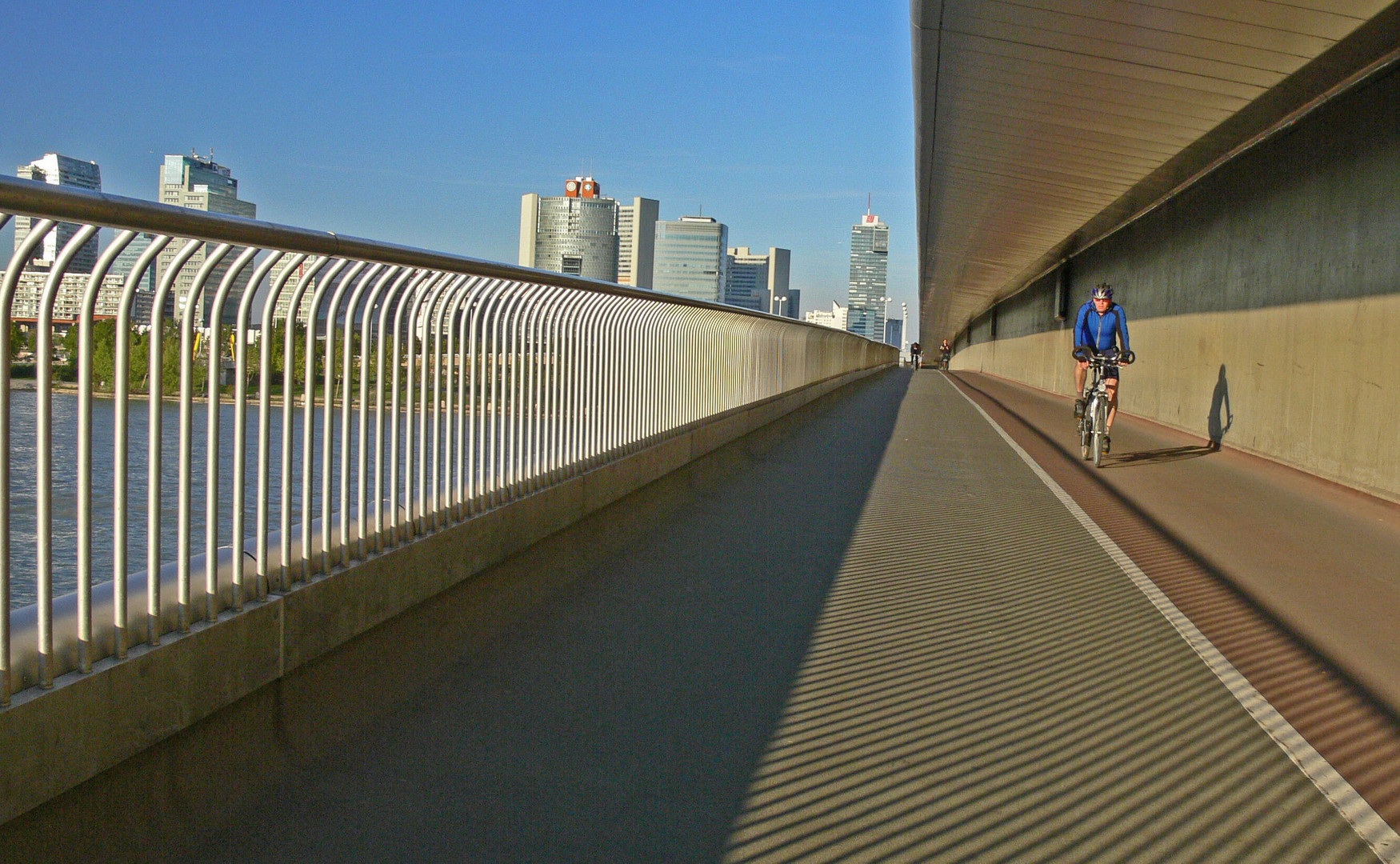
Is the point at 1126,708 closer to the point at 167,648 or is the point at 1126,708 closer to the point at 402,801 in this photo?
the point at 402,801

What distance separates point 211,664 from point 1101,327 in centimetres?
1064

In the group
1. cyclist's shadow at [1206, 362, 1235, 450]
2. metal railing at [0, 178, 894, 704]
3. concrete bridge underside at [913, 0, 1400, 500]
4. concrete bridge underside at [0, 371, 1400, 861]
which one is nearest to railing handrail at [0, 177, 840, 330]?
metal railing at [0, 178, 894, 704]

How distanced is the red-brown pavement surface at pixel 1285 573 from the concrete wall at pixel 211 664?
10.8 feet

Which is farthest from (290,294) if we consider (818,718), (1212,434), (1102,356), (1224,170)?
(1224,170)

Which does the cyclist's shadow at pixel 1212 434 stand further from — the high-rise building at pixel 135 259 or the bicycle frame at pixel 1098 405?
the high-rise building at pixel 135 259

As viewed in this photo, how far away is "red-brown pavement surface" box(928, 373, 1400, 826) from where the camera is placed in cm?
425

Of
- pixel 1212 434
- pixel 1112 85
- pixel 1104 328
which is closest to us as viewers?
pixel 1112 85

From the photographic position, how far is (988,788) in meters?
3.43

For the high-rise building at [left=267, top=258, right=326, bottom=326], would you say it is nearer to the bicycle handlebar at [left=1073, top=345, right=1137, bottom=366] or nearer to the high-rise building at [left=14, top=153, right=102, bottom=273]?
the high-rise building at [left=14, top=153, right=102, bottom=273]

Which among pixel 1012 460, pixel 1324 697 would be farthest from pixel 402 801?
pixel 1012 460

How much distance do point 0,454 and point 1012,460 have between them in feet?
37.2

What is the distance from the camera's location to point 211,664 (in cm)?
367

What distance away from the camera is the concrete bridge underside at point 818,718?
3031 millimetres

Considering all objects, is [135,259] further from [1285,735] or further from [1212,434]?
[1212,434]
